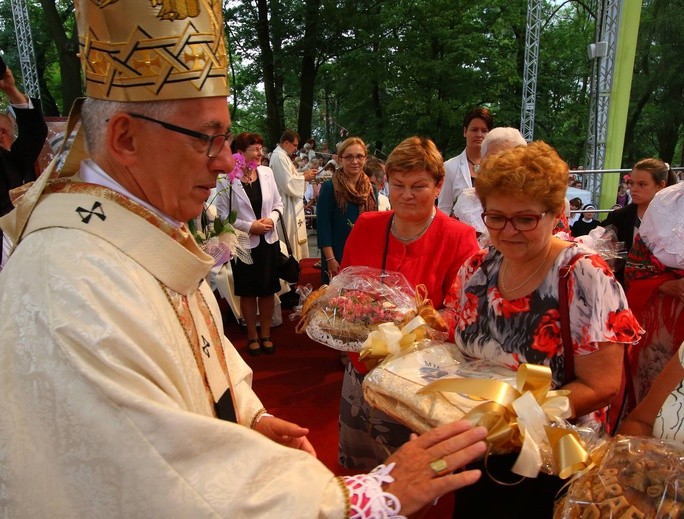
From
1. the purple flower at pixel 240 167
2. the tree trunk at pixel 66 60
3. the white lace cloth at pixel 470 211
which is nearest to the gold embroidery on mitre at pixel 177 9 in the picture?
the white lace cloth at pixel 470 211

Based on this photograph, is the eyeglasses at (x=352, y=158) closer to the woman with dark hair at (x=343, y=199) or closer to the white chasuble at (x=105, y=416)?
the woman with dark hair at (x=343, y=199)

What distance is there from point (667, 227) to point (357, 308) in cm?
188

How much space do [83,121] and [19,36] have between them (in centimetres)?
1568

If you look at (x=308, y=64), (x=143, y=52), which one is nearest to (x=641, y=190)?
(x=143, y=52)

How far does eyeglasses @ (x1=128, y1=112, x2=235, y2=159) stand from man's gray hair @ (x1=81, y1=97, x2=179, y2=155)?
11 millimetres

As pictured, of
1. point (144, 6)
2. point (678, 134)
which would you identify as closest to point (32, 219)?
point (144, 6)

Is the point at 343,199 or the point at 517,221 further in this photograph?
the point at 343,199

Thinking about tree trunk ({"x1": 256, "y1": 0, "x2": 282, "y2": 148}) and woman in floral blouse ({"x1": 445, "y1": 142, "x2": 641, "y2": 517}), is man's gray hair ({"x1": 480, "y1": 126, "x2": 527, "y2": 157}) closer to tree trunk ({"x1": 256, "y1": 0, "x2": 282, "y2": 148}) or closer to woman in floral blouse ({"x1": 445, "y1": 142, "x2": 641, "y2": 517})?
woman in floral blouse ({"x1": 445, "y1": 142, "x2": 641, "y2": 517})

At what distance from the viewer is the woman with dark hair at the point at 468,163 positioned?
14.1ft

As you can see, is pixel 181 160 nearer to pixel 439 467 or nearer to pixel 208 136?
pixel 208 136

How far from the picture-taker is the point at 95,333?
1047 millimetres

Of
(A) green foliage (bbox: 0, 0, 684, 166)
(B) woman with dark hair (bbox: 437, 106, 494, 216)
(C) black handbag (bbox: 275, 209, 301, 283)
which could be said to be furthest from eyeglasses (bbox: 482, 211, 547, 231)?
(A) green foliage (bbox: 0, 0, 684, 166)

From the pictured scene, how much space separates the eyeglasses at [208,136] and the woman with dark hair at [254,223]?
390cm

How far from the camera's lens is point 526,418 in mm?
1434
